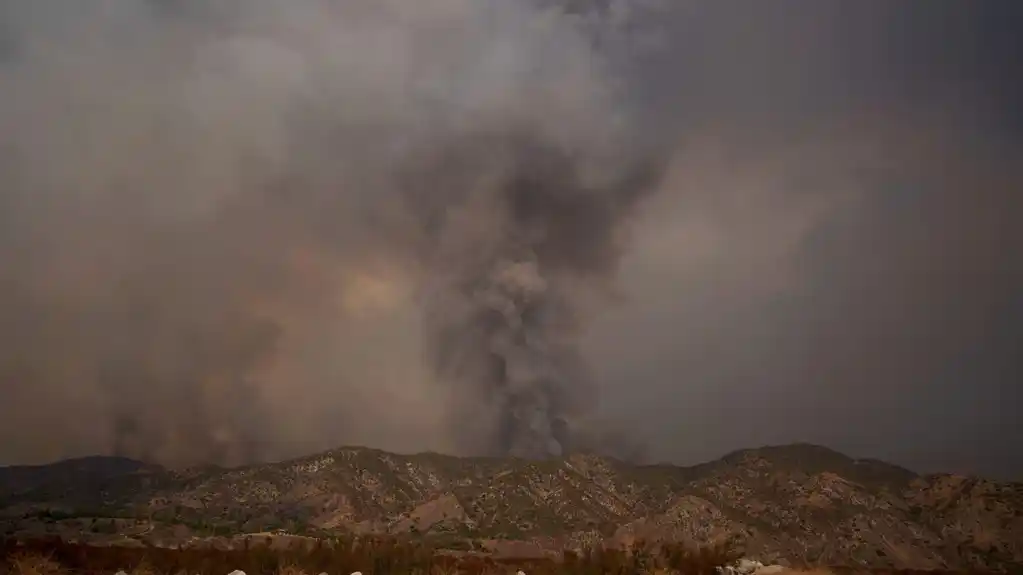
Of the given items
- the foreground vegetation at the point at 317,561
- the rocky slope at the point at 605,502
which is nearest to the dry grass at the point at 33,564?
the foreground vegetation at the point at 317,561

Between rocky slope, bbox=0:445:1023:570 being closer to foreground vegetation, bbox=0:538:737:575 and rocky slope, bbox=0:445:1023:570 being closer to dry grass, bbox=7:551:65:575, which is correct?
foreground vegetation, bbox=0:538:737:575

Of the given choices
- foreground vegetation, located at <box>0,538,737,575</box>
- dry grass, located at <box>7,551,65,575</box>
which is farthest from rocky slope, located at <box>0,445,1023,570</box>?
dry grass, located at <box>7,551,65,575</box>

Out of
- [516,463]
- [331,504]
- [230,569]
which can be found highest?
[516,463]

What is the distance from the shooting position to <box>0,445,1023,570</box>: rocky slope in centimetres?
10575

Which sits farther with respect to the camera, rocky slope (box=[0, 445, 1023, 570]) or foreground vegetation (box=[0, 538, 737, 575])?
rocky slope (box=[0, 445, 1023, 570])

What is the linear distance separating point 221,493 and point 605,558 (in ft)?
442


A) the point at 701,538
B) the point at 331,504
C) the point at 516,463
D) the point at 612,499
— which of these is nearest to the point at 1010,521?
the point at 701,538

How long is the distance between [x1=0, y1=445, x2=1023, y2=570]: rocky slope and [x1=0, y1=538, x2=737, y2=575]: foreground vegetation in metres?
66.2

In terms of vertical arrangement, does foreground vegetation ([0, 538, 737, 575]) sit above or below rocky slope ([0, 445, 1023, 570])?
below

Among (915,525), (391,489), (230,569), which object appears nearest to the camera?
(230,569)

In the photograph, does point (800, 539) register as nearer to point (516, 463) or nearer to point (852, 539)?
point (852, 539)

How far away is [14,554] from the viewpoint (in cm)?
1688

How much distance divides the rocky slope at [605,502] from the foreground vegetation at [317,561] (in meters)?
66.2

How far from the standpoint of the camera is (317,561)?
2030 centimetres
